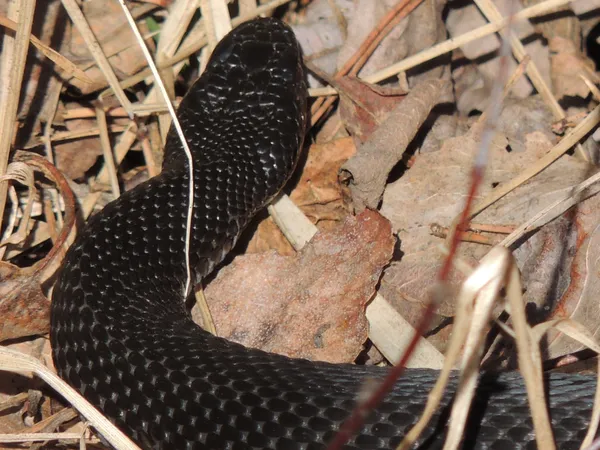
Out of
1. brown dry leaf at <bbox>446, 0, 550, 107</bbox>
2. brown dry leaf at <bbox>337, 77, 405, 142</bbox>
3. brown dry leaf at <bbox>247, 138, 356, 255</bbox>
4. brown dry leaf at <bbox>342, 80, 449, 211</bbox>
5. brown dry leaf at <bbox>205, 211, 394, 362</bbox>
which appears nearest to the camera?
brown dry leaf at <bbox>205, 211, 394, 362</bbox>

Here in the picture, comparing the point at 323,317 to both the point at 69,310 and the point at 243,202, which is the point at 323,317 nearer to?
the point at 243,202

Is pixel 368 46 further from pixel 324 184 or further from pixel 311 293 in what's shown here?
pixel 311 293

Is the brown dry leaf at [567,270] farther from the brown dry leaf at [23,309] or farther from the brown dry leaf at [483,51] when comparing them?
the brown dry leaf at [23,309]

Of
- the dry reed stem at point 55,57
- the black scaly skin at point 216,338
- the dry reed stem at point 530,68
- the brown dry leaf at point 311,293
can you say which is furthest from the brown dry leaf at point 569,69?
the dry reed stem at point 55,57

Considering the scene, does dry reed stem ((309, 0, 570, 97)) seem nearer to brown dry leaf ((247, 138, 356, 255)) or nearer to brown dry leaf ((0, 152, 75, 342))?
brown dry leaf ((247, 138, 356, 255))

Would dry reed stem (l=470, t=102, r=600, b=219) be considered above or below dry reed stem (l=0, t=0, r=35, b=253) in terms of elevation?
below

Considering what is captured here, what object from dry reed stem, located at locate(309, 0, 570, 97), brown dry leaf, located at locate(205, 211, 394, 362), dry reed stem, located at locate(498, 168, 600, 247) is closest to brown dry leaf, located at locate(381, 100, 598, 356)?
dry reed stem, located at locate(498, 168, 600, 247)
